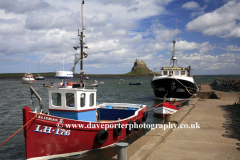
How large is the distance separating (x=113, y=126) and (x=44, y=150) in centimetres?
366

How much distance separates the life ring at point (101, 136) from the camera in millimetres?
9352

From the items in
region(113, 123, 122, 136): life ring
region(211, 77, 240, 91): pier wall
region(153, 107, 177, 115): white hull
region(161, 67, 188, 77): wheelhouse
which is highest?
region(161, 67, 188, 77): wheelhouse

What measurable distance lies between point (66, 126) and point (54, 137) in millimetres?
670

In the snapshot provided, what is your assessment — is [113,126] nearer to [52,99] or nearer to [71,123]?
[71,123]

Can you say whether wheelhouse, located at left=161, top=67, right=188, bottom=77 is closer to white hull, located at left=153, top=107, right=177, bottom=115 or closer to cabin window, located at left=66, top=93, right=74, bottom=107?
white hull, located at left=153, top=107, right=177, bottom=115

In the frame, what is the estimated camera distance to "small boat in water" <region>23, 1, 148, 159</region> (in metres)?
7.95

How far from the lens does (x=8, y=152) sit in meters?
11.0

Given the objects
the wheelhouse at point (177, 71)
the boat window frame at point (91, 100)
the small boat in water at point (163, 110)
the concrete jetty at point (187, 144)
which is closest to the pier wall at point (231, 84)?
the wheelhouse at point (177, 71)

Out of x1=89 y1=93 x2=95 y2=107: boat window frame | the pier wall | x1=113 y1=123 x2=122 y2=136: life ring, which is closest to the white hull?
x1=113 y1=123 x2=122 y2=136: life ring

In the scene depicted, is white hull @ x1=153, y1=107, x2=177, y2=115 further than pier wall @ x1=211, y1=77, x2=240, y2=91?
No

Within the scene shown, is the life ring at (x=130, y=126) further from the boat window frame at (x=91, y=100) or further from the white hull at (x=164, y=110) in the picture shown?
the white hull at (x=164, y=110)

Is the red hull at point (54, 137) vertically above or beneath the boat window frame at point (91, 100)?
beneath

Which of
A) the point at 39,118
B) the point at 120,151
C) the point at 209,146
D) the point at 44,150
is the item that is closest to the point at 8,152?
the point at 44,150

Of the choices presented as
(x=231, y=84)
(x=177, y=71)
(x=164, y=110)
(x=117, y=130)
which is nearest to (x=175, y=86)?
(x=177, y=71)
